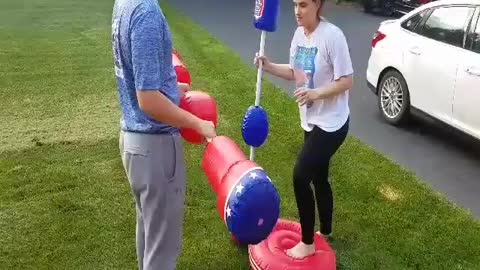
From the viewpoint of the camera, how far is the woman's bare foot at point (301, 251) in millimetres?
3612

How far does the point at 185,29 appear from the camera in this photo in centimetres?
1204

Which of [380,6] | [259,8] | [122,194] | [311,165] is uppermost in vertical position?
[259,8]

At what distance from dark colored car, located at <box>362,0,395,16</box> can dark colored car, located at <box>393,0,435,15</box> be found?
0.13 meters

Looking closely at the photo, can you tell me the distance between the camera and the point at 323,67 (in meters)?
3.37

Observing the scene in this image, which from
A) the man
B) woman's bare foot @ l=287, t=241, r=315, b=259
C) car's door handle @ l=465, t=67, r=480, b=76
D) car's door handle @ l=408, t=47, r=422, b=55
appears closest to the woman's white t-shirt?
woman's bare foot @ l=287, t=241, r=315, b=259

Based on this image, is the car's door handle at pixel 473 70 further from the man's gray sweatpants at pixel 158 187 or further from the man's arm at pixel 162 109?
the man's arm at pixel 162 109

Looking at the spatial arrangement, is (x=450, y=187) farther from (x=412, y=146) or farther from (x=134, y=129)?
(x=134, y=129)

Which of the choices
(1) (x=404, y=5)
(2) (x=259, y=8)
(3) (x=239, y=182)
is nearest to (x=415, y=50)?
(2) (x=259, y=8)

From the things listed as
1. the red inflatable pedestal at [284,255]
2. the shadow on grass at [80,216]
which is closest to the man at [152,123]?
the red inflatable pedestal at [284,255]

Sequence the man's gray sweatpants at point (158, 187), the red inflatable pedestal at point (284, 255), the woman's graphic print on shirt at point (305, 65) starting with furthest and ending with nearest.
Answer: the red inflatable pedestal at point (284, 255)
the woman's graphic print on shirt at point (305, 65)
the man's gray sweatpants at point (158, 187)

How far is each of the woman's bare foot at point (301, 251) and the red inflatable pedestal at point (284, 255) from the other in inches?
1.0

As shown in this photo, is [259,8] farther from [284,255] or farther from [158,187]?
[284,255]

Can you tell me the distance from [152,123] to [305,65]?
119cm

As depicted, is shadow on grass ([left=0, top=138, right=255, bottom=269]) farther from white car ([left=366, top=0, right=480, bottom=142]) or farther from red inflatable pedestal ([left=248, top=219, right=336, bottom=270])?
white car ([left=366, top=0, right=480, bottom=142])
